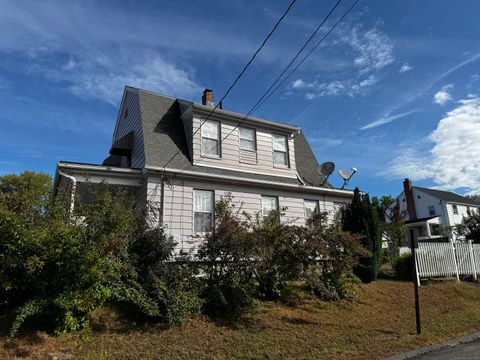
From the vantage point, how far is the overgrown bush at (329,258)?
32.2 feet

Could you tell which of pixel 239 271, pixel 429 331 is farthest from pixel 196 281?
pixel 429 331

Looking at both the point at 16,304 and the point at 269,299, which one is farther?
the point at 269,299

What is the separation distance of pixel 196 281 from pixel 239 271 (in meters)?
1.09

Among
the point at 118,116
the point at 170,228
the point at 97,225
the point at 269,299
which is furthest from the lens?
the point at 118,116

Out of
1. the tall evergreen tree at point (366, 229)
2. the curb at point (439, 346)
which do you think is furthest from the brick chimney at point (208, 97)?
the curb at point (439, 346)

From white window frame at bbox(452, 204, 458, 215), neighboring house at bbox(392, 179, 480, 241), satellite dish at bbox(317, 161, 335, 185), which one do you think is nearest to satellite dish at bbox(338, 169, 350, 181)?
satellite dish at bbox(317, 161, 335, 185)

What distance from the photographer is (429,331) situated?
873 cm

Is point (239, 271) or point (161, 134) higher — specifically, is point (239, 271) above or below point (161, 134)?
below

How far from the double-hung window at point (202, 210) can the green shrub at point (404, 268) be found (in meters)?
7.65

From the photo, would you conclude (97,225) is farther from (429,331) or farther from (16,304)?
(429,331)

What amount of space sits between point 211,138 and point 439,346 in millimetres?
9861

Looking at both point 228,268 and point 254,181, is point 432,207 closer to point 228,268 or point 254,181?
point 254,181

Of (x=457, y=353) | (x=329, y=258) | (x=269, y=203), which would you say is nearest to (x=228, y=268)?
(x=329, y=258)

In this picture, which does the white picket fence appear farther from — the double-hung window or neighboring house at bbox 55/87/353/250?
the double-hung window
